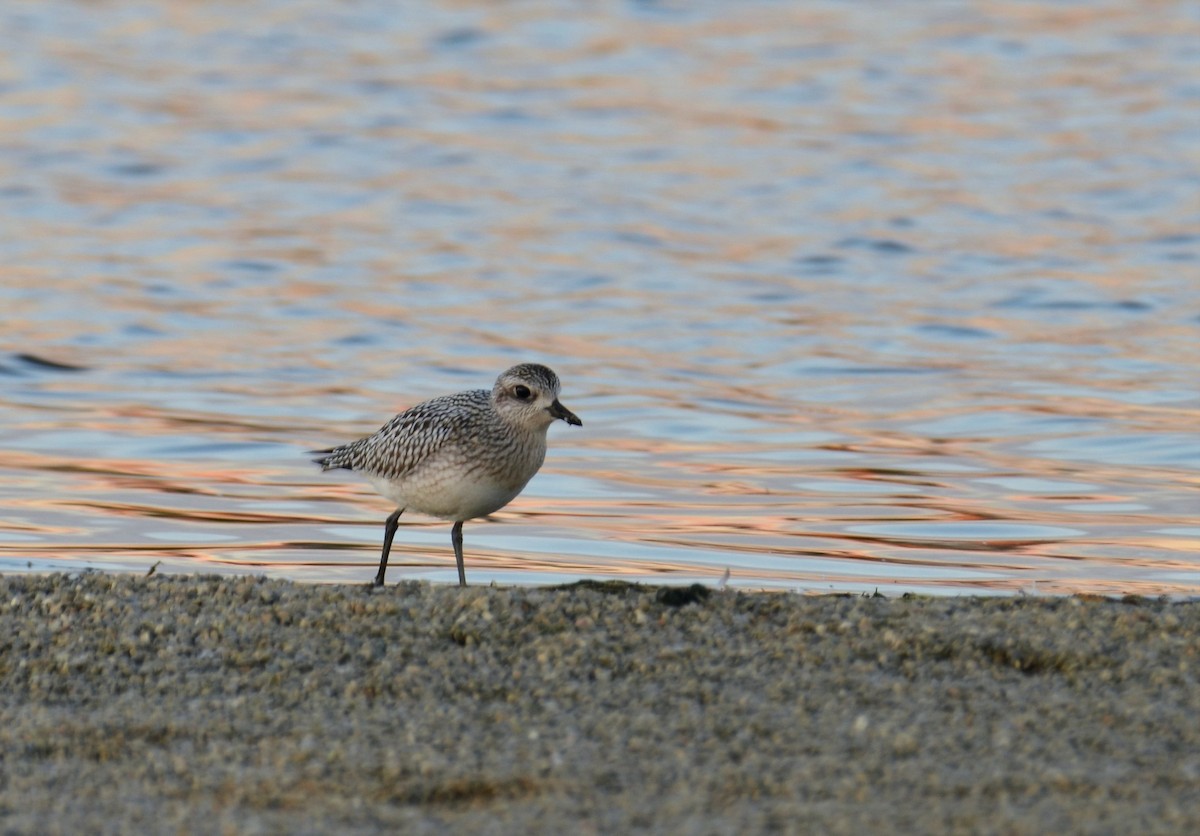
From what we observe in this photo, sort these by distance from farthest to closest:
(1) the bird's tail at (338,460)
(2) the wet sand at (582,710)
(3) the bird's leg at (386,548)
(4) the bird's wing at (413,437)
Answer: (1) the bird's tail at (338,460) → (4) the bird's wing at (413,437) → (3) the bird's leg at (386,548) → (2) the wet sand at (582,710)

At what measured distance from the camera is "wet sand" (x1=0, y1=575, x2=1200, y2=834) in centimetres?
501

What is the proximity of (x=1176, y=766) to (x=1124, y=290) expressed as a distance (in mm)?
11746

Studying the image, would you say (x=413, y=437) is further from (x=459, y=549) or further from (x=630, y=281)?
(x=630, y=281)

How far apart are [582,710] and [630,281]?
11.7 metres

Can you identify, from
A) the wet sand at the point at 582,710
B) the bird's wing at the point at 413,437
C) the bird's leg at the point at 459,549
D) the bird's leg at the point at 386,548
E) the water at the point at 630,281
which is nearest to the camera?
the wet sand at the point at 582,710

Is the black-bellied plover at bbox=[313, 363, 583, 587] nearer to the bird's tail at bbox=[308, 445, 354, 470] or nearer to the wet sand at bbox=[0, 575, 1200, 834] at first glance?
the bird's tail at bbox=[308, 445, 354, 470]

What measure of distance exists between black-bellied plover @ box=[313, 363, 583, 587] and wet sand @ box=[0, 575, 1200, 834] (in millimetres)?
939

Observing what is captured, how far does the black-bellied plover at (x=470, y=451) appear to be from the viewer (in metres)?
8.12

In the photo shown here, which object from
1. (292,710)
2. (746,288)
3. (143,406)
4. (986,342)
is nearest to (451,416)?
(292,710)

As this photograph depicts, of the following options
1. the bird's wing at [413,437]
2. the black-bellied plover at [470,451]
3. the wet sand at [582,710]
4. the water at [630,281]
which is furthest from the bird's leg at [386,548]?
the wet sand at [582,710]

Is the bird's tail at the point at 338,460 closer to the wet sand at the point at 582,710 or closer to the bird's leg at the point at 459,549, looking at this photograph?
the bird's leg at the point at 459,549

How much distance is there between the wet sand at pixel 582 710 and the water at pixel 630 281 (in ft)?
5.47

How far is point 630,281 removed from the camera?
56.9 feet

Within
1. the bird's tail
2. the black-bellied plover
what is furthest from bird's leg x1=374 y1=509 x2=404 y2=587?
the bird's tail
